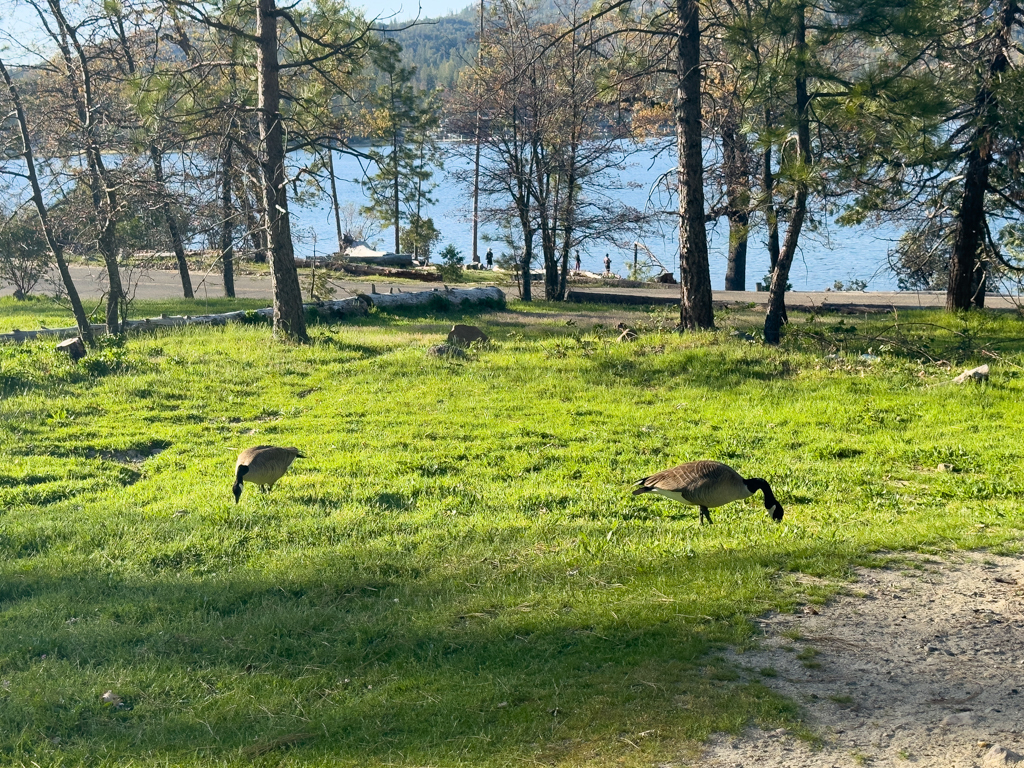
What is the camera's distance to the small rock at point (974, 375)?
1248 centimetres

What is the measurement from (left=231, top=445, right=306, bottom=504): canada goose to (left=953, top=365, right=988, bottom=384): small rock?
929cm

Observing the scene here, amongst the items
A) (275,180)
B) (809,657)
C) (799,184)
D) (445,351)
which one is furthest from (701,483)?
(275,180)

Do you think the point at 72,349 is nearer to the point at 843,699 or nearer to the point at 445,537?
the point at 445,537

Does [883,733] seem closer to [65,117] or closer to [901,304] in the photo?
[65,117]

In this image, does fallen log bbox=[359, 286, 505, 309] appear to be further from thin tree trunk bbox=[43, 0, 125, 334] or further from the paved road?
thin tree trunk bbox=[43, 0, 125, 334]

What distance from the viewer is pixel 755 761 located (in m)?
3.88

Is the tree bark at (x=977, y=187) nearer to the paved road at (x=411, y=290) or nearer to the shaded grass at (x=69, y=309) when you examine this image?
the paved road at (x=411, y=290)

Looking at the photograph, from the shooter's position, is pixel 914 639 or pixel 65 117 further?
pixel 65 117

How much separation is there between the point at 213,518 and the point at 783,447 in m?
6.13

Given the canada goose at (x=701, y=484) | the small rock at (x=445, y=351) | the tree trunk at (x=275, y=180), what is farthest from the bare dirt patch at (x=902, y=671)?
the tree trunk at (x=275, y=180)

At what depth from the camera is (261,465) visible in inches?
325

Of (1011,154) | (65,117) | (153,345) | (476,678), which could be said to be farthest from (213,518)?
(1011,154)

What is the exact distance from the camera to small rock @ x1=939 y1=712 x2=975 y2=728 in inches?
163

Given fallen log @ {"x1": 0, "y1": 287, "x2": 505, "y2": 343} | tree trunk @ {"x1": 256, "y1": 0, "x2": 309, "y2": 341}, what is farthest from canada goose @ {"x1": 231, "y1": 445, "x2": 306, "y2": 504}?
fallen log @ {"x1": 0, "y1": 287, "x2": 505, "y2": 343}
